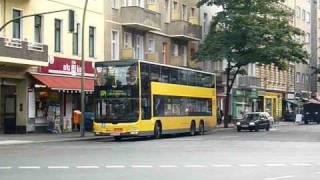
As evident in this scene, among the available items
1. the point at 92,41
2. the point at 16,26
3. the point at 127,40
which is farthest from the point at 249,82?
the point at 16,26

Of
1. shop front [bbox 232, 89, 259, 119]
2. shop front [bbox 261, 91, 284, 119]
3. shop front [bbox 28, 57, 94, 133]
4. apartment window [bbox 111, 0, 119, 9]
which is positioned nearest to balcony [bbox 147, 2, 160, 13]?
apartment window [bbox 111, 0, 119, 9]

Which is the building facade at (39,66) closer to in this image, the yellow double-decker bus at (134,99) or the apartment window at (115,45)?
the apartment window at (115,45)

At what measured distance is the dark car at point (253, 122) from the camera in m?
48.3

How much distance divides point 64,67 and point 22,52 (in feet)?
18.1

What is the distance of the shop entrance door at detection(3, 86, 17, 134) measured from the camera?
37.4 metres

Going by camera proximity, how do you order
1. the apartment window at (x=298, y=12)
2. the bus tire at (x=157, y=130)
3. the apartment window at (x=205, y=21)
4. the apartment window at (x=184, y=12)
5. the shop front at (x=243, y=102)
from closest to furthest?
1. the bus tire at (x=157, y=130)
2. the apartment window at (x=184, y=12)
3. the apartment window at (x=205, y=21)
4. the shop front at (x=243, y=102)
5. the apartment window at (x=298, y=12)

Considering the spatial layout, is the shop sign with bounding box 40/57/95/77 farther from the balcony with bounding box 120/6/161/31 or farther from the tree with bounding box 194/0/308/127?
the tree with bounding box 194/0/308/127

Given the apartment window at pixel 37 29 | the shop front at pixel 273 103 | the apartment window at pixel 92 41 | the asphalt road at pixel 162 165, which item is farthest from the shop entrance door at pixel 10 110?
the shop front at pixel 273 103

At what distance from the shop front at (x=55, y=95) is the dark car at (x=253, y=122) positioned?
12.4 meters

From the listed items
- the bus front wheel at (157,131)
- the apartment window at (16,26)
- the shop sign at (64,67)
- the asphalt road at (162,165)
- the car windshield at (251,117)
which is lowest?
the asphalt road at (162,165)

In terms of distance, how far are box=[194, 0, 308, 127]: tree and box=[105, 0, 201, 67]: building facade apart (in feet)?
10.1

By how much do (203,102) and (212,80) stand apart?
2.70 metres

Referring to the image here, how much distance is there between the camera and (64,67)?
4038cm

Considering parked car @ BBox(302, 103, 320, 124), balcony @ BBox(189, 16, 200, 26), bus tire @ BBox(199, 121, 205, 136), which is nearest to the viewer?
bus tire @ BBox(199, 121, 205, 136)
